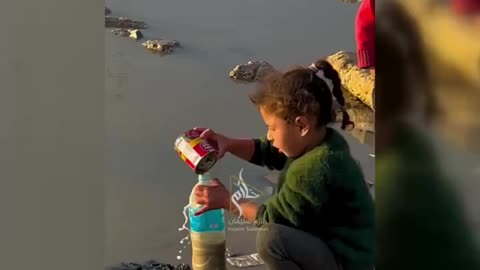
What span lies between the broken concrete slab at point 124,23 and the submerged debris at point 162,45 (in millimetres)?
35

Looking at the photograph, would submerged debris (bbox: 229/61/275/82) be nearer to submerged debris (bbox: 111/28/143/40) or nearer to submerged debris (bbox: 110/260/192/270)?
submerged debris (bbox: 111/28/143/40)

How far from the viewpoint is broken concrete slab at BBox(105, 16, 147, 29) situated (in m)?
1.36

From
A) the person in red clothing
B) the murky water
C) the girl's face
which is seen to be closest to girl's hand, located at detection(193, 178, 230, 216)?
the murky water

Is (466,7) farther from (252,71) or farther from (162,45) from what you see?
(162,45)

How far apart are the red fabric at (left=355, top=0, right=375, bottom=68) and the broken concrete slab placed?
0.43 m

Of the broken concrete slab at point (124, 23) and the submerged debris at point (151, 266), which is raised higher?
the broken concrete slab at point (124, 23)

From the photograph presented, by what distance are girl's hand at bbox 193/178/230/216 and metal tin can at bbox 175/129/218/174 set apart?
0.03 m

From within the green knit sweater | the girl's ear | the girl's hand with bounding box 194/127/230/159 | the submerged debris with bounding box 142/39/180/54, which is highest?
the submerged debris with bounding box 142/39/180/54

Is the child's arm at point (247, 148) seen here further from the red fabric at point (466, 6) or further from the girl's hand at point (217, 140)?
the red fabric at point (466, 6)

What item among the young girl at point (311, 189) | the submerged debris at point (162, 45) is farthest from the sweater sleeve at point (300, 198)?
the submerged debris at point (162, 45)

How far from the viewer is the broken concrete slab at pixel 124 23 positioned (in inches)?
53.4

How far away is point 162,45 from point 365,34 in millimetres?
405

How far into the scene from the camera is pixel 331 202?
1.30 metres

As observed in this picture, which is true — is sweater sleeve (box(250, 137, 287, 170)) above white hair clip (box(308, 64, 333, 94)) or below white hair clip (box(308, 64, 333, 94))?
below
